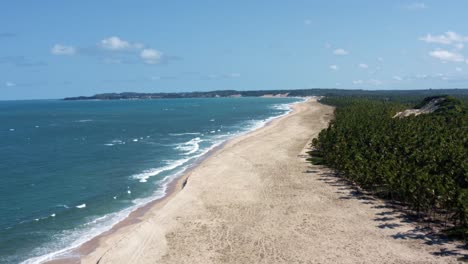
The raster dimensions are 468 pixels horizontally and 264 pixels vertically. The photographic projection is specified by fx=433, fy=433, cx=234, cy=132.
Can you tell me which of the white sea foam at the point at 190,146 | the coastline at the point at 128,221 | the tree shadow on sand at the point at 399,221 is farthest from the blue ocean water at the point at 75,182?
the tree shadow on sand at the point at 399,221

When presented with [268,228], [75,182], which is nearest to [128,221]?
[268,228]

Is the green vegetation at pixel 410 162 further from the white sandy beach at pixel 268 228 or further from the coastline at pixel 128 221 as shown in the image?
the coastline at pixel 128 221

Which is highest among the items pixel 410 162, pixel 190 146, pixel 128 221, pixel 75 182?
pixel 410 162

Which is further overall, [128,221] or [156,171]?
[156,171]

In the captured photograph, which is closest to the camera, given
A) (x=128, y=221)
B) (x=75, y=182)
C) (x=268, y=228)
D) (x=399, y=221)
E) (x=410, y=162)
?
(x=268, y=228)

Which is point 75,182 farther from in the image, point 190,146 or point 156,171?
point 190,146
